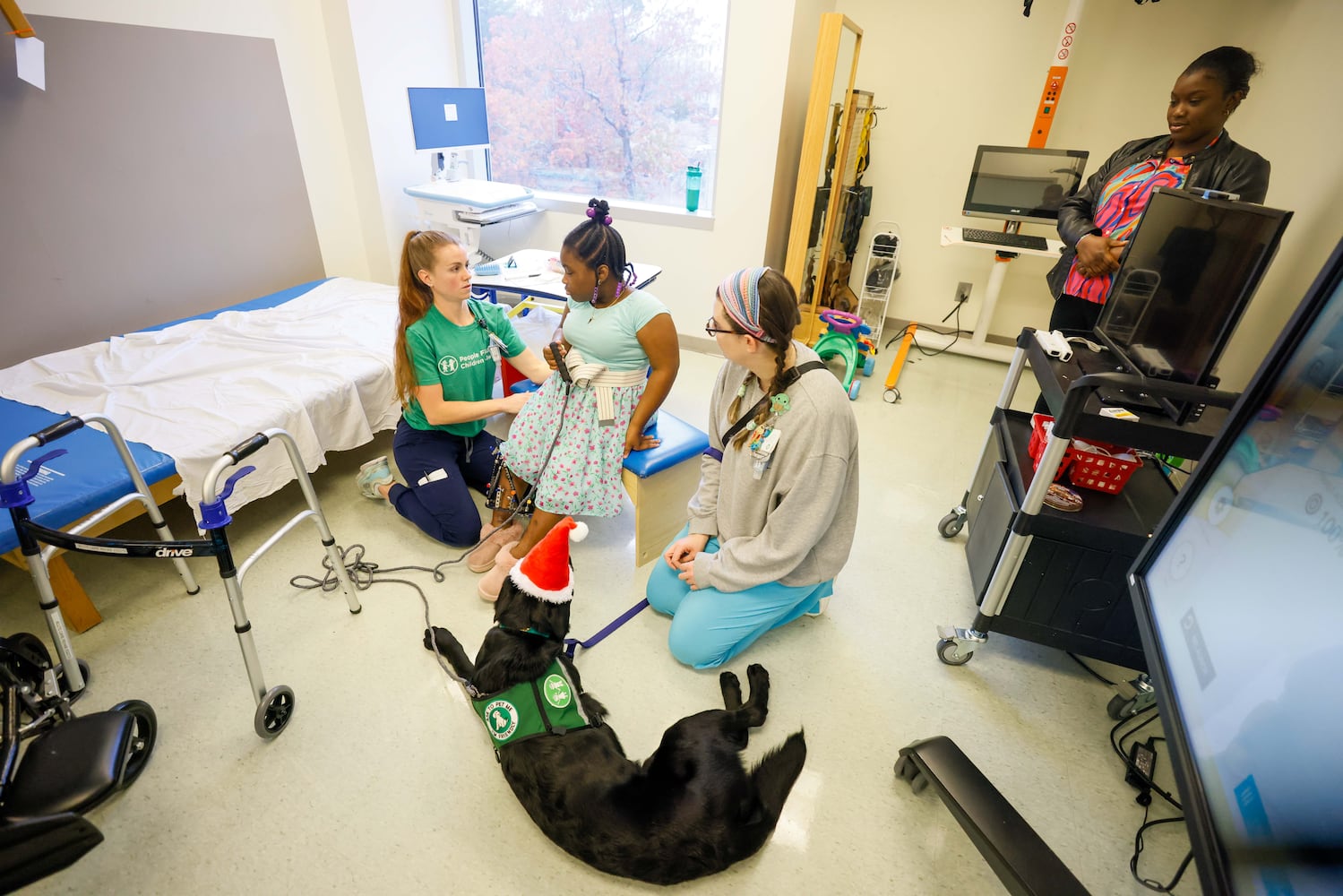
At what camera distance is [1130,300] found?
5.78ft

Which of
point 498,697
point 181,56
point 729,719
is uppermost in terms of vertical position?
point 181,56

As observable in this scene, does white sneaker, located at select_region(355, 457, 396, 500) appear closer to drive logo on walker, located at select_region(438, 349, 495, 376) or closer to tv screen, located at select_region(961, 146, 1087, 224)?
drive logo on walker, located at select_region(438, 349, 495, 376)

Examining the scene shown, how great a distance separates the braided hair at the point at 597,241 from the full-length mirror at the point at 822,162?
5.85 ft

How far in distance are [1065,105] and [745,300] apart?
11.8 ft

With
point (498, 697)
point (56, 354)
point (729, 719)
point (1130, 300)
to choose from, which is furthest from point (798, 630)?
point (56, 354)

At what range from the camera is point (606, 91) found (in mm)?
3902

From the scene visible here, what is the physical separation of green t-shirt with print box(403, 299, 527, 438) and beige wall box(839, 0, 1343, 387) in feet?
10.8

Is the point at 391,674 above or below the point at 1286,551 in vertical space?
below

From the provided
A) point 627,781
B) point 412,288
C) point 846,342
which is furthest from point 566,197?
point 627,781

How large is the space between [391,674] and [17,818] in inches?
30.1

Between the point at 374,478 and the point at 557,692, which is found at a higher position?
the point at 557,692

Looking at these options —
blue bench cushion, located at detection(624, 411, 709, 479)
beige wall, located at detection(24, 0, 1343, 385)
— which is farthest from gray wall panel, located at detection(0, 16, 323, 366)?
blue bench cushion, located at detection(624, 411, 709, 479)

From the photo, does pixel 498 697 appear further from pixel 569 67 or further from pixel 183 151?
pixel 569 67

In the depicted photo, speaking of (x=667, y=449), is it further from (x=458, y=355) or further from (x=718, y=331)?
(x=458, y=355)
